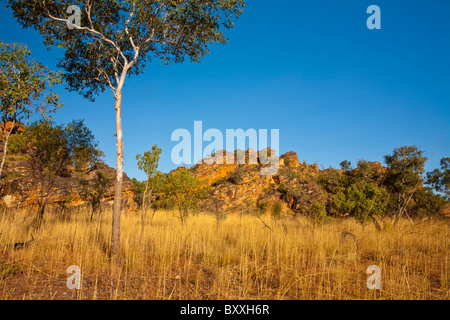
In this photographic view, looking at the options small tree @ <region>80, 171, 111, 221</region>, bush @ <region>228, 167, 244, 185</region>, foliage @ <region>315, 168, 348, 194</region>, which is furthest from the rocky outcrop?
foliage @ <region>315, 168, 348, 194</region>

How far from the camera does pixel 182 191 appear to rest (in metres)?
15.0

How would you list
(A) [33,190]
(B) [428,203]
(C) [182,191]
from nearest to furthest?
(C) [182,191] < (A) [33,190] < (B) [428,203]

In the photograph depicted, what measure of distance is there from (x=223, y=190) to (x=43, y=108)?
100.0ft

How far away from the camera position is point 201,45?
318 inches

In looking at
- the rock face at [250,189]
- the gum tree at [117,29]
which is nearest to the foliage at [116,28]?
the gum tree at [117,29]

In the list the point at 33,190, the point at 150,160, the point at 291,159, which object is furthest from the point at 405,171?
the point at 291,159

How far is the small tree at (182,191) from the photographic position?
14.6m

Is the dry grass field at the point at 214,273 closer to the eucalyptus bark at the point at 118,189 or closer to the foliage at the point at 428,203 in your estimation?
the eucalyptus bark at the point at 118,189

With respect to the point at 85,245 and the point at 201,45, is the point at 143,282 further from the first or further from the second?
the point at 201,45

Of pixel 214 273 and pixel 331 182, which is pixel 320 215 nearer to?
pixel 214 273

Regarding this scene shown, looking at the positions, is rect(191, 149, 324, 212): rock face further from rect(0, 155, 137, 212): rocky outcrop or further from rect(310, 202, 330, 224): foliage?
rect(0, 155, 137, 212): rocky outcrop

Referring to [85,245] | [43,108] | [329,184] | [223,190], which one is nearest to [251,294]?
[85,245]

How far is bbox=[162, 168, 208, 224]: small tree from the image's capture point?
14648mm

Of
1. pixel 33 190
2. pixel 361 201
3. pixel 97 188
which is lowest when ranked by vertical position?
pixel 361 201
